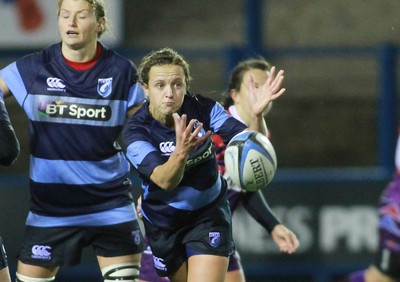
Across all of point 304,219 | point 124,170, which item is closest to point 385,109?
point 304,219

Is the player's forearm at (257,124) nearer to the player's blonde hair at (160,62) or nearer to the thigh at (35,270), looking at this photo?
the player's blonde hair at (160,62)

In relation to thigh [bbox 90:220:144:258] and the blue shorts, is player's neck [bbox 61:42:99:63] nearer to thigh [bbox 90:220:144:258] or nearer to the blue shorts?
thigh [bbox 90:220:144:258]

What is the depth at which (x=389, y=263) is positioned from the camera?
761 centimetres

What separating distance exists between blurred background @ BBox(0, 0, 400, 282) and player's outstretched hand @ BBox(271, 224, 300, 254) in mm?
2506

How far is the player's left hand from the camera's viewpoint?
231 inches

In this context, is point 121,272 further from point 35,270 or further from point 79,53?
point 79,53

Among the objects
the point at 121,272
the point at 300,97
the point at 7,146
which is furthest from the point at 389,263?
the point at 300,97

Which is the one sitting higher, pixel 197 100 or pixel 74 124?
pixel 197 100

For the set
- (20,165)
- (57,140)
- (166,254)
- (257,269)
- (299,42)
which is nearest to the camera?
(166,254)

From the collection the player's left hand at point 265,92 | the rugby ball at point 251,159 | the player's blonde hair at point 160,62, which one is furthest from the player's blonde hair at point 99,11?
the rugby ball at point 251,159

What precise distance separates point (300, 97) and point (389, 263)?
4.25 meters

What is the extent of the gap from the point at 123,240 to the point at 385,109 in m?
3.77

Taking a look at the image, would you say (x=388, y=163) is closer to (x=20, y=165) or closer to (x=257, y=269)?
(x=257, y=269)

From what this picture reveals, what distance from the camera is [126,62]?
247 inches
